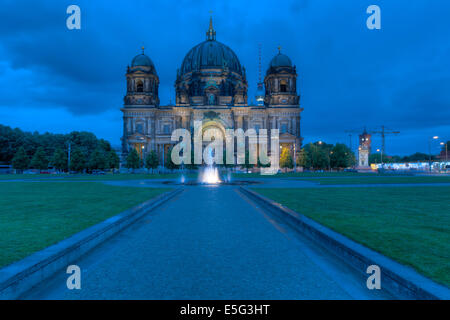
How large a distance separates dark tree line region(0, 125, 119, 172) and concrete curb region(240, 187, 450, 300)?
71202 mm

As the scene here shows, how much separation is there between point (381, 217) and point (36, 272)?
8.62m

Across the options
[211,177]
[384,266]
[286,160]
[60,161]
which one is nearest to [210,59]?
[286,160]

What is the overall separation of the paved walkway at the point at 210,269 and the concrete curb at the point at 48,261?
0.54 feet

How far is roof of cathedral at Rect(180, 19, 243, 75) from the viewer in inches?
3514

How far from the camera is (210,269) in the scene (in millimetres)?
4594

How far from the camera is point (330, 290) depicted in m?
3.85

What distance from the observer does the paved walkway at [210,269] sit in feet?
12.3

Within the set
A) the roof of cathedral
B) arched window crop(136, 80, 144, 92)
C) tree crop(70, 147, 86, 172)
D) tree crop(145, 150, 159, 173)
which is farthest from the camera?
the roof of cathedral

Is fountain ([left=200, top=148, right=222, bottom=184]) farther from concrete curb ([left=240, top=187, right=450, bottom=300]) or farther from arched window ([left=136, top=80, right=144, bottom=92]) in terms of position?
arched window ([left=136, top=80, right=144, bottom=92])

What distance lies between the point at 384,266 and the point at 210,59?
9242cm

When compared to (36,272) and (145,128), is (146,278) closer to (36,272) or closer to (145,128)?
(36,272)

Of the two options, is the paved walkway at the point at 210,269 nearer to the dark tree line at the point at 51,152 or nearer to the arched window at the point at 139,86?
the dark tree line at the point at 51,152

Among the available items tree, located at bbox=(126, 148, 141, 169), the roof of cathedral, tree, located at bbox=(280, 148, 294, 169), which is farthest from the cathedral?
the roof of cathedral

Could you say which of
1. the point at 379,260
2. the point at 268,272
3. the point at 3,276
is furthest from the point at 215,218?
the point at 3,276
